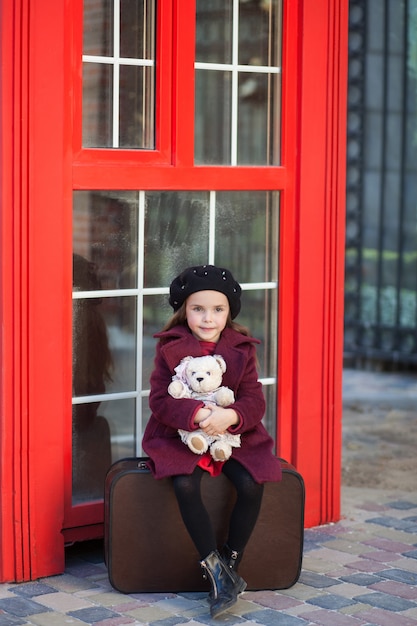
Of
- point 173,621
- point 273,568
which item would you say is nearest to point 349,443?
point 273,568

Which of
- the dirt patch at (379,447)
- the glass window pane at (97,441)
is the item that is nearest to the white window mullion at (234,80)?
the glass window pane at (97,441)

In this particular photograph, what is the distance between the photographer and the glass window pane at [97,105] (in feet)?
13.6

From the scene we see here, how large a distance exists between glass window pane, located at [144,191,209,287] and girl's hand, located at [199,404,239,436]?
713mm

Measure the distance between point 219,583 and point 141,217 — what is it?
1.35 m

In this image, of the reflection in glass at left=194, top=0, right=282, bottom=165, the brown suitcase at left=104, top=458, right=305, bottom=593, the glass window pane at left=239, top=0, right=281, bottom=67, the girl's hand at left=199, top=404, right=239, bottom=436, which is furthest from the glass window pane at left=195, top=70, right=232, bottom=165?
the brown suitcase at left=104, top=458, right=305, bottom=593

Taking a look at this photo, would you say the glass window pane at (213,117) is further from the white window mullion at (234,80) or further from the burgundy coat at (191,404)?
the burgundy coat at (191,404)

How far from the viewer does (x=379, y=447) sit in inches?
246

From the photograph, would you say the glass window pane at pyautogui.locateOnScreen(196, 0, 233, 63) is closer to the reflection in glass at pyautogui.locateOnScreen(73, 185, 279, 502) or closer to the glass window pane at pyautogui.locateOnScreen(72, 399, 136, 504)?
the reflection in glass at pyautogui.locateOnScreen(73, 185, 279, 502)

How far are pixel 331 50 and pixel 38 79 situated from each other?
1278 millimetres

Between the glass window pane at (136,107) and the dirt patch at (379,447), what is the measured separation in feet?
6.80

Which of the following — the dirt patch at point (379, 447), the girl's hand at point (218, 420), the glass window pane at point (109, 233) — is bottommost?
the dirt patch at point (379, 447)

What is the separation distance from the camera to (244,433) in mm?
4047

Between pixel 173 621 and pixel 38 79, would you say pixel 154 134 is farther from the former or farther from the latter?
pixel 173 621

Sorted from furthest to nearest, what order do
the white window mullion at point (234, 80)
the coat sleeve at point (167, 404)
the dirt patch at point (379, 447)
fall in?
the dirt patch at point (379, 447) → the white window mullion at point (234, 80) → the coat sleeve at point (167, 404)
